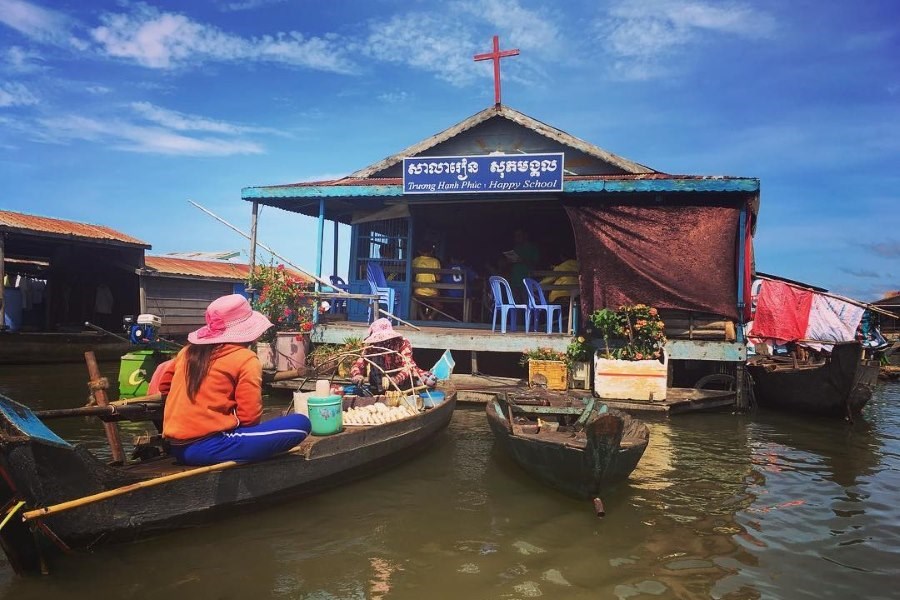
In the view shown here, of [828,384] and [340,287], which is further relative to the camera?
[340,287]

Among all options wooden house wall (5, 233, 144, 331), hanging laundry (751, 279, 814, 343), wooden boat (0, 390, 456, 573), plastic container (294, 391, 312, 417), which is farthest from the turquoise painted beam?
wooden house wall (5, 233, 144, 331)

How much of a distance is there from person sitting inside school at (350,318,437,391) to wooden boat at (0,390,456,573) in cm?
180

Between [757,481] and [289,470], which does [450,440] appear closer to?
[289,470]

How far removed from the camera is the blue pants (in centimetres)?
414

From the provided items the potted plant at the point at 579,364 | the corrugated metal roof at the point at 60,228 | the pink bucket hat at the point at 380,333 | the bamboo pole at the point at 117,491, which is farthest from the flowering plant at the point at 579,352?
the corrugated metal roof at the point at 60,228

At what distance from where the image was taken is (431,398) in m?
7.22

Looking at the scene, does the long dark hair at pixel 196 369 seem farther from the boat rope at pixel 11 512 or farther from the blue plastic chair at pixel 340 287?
the blue plastic chair at pixel 340 287

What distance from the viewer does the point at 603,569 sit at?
12.8 ft

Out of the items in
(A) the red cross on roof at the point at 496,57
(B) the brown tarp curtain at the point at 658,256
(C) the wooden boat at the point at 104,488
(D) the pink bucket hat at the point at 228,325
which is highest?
(A) the red cross on roof at the point at 496,57

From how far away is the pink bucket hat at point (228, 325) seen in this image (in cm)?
407

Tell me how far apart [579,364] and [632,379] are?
3.08ft

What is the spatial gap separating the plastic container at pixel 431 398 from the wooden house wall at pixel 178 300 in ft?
44.7

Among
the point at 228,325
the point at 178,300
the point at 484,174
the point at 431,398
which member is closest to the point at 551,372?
the point at 431,398

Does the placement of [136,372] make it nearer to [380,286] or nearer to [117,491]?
[380,286]
